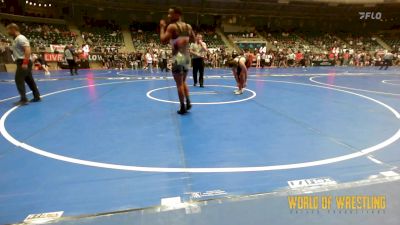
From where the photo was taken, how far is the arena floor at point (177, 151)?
8.78 ft

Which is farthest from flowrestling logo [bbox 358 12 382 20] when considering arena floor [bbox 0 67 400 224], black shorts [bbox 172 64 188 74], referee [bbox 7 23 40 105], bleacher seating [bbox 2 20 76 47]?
referee [bbox 7 23 40 105]

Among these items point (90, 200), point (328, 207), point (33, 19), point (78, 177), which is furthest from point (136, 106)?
point (33, 19)

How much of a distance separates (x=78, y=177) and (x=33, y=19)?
30.5 m

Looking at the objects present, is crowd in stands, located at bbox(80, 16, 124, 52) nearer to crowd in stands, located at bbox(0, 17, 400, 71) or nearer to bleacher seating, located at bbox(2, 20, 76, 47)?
crowd in stands, located at bbox(0, 17, 400, 71)

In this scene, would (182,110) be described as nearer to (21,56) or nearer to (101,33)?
(21,56)

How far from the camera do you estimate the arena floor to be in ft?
8.78

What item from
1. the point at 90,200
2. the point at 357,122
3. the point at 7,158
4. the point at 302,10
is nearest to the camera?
the point at 90,200

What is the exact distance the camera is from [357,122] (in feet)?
16.5

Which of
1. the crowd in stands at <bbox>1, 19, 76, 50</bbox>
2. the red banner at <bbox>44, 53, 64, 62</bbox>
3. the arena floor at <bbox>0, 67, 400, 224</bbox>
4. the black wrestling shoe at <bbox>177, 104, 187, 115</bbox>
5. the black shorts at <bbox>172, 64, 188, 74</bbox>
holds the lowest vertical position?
the arena floor at <bbox>0, 67, 400, 224</bbox>

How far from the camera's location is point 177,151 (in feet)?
12.2

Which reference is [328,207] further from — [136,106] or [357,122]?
[136,106]

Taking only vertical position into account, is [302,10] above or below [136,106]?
above

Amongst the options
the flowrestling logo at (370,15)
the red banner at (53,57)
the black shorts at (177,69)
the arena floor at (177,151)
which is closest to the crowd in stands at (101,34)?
the red banner at (53,57)

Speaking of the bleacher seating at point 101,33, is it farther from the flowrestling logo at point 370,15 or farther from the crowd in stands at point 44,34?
the flowrestling logo at point 370,15
